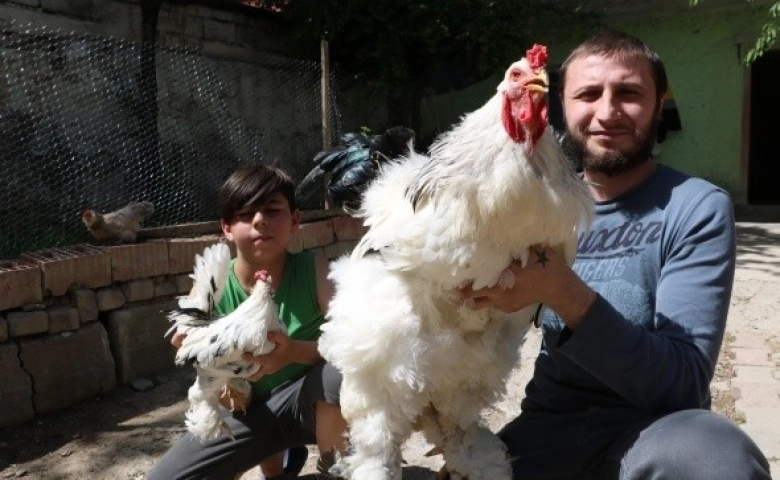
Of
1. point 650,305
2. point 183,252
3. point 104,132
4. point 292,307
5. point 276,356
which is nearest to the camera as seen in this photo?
point 650,305

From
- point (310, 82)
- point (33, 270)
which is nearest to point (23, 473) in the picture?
point (33, 270)

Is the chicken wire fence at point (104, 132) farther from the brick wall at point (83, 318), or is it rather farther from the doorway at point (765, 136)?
the doorway at point (765, 136)

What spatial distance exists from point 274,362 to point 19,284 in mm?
1836

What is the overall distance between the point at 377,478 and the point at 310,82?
15.5 ft

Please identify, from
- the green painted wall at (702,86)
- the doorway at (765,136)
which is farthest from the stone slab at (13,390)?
the doorway at (765,136)

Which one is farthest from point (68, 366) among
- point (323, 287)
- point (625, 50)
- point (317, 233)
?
point (625, 50)

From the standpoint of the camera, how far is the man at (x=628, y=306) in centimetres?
161

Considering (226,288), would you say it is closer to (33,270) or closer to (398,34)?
(33,270)

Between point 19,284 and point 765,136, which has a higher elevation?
point 765,136

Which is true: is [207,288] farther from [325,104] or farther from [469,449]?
[325,104]

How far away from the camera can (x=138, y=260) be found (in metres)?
3.92

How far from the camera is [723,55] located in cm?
944

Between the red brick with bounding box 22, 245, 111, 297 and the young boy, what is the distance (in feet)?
4.79

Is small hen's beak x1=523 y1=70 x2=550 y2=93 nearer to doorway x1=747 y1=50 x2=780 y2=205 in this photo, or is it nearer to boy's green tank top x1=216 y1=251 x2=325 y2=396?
boy's green tank top x1=216 y1=251 x2=325 y2=396
